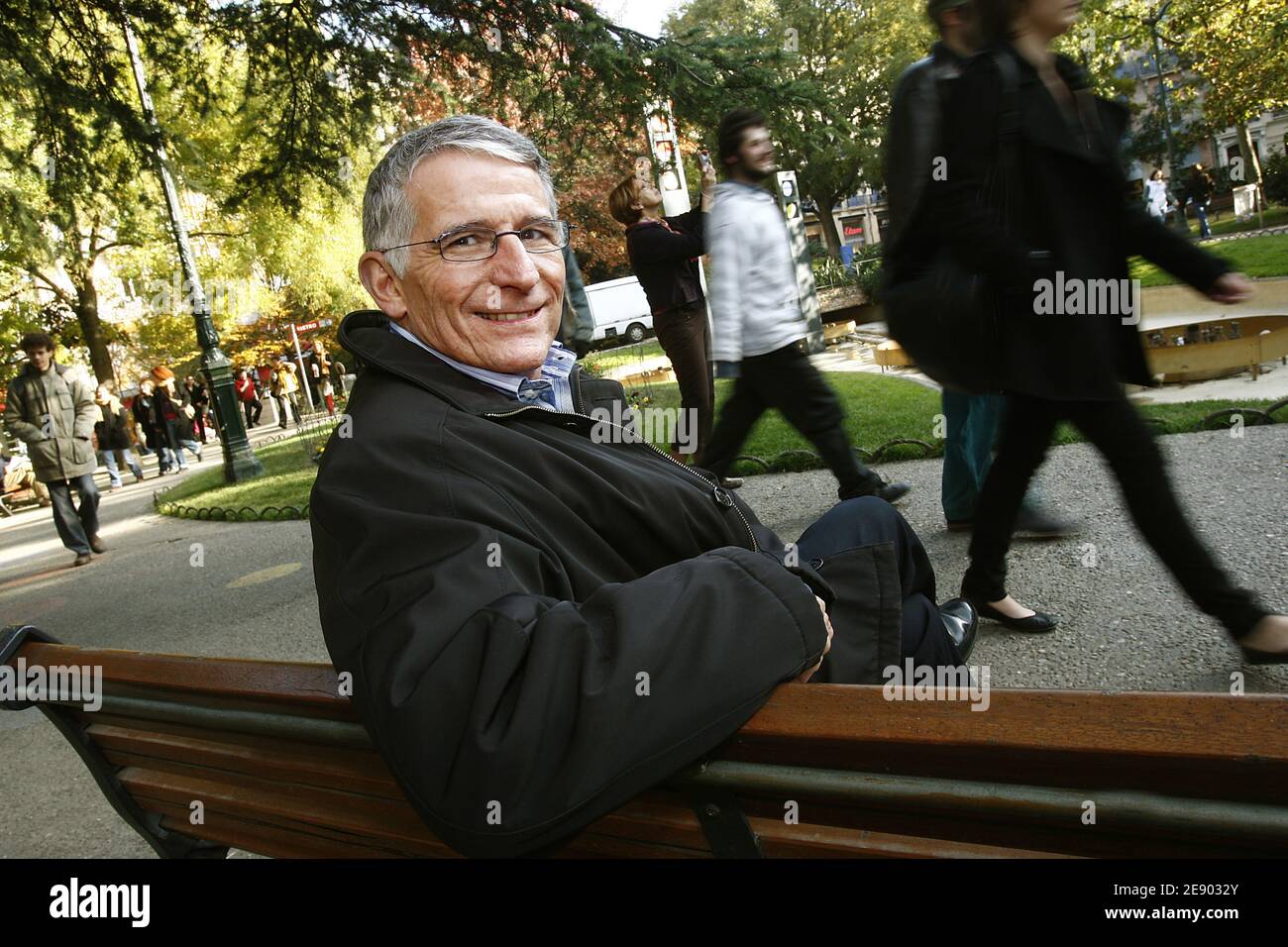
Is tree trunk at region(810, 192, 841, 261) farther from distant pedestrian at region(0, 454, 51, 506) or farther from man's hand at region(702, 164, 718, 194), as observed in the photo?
man's hand at region(702, 164, 718, 194)

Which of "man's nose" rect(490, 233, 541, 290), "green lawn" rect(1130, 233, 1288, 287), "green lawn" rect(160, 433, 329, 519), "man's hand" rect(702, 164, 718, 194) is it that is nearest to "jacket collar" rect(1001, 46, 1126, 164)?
"man's nose" rect(490, 233, 541, 290)

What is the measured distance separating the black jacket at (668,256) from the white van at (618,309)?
31.0 meters

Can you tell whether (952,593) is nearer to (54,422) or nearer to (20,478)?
(54,422)

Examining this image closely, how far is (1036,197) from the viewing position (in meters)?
2.84

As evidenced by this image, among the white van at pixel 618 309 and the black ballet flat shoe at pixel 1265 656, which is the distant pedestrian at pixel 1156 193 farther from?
the black ballet flat shoe at pixel 1265 656

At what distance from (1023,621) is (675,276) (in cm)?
385

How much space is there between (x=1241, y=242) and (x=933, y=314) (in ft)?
71.1

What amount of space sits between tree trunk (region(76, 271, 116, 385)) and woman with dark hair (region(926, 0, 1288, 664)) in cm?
2669

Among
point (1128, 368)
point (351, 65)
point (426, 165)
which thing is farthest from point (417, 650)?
point (351, 65)

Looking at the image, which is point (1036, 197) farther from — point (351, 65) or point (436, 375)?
point (351, 65)

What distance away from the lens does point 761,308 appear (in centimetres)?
504

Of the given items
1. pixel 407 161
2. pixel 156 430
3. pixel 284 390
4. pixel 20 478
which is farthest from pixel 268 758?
pixel 284 390

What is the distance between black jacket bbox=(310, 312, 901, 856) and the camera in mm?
1250

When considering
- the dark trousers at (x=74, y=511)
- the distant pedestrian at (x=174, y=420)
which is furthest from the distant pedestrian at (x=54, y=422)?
the distant pedestrian at (x=174, y=420)
